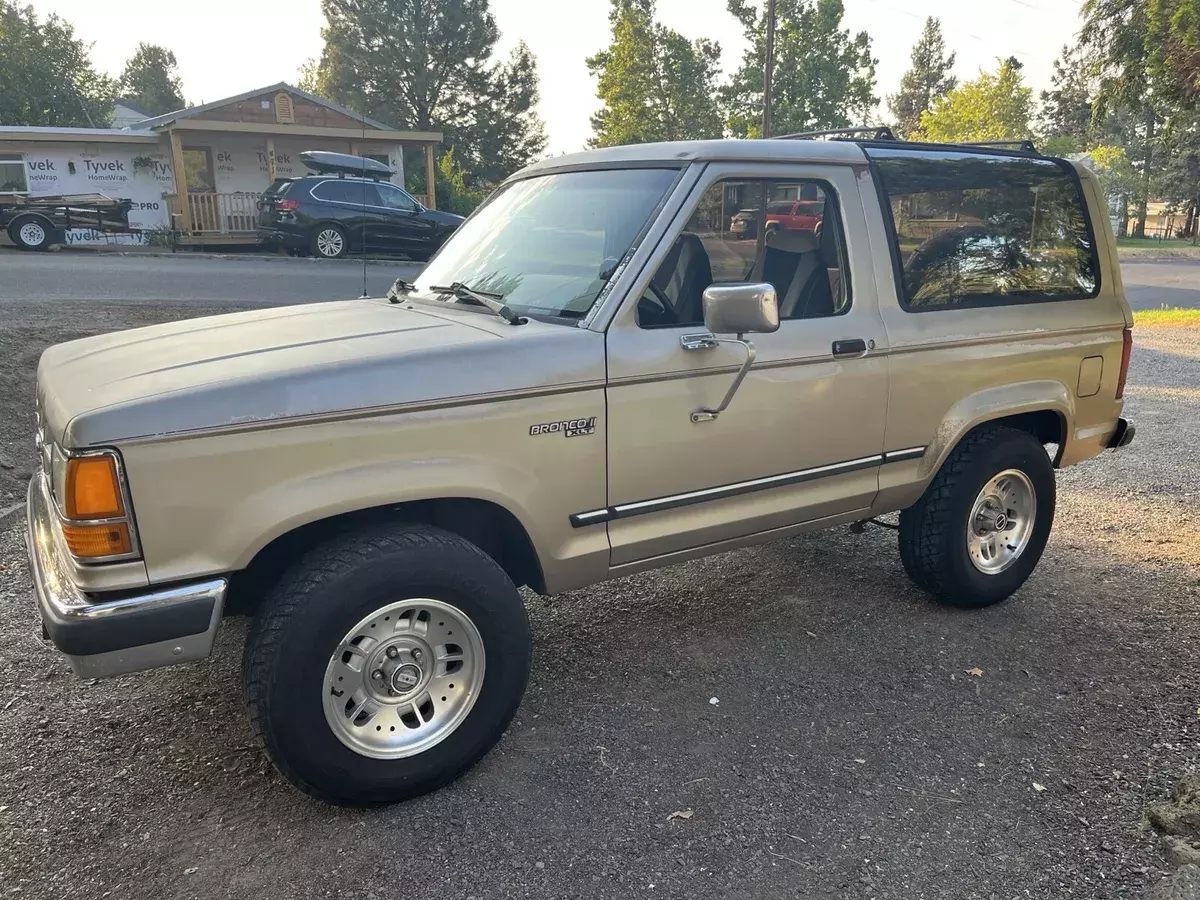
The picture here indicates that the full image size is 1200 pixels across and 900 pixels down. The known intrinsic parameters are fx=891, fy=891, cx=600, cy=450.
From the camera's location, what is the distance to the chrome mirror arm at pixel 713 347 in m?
3.20

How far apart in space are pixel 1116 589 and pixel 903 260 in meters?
2.22

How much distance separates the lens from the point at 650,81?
140ft

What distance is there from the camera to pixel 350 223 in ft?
61.2

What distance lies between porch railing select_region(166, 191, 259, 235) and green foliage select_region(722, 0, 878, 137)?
27.4 metres

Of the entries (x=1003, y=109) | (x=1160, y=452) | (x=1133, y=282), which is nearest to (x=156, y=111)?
(x=1003, y=109)

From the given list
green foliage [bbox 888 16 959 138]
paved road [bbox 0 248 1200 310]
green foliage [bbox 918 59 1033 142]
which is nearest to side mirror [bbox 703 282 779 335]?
paved road [bbox 0 248 1200 310]

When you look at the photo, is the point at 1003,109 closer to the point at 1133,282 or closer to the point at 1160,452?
the point at 1133,282

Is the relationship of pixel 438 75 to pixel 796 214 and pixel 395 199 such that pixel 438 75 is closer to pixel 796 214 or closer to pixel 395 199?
pixel 395 199

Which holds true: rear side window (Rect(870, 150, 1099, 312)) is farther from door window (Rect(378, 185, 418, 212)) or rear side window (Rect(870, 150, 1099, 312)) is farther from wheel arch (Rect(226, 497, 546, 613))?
door window (Rect(378, 185, 418, 212))

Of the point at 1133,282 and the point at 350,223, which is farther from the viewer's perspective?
the point at 1133,282

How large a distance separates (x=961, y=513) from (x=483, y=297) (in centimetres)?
240

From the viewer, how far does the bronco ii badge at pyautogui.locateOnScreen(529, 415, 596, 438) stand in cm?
295

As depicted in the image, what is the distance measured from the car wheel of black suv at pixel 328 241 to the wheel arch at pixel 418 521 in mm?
17149

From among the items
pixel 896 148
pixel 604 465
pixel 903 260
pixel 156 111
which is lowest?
pixel 604 465
